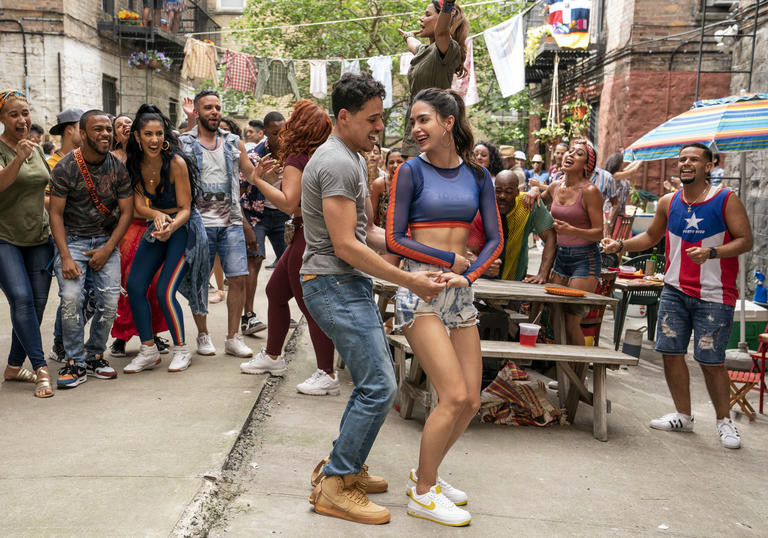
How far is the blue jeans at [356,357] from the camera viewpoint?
3178 millimetres

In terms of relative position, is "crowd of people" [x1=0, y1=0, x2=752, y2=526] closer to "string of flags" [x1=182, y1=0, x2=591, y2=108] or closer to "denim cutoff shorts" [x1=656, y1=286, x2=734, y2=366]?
"denim cutoff shorts" [x1=656, y1=286, x2=734, y2=366]

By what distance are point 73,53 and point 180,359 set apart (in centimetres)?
1374

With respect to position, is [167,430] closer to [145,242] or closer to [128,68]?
[145,242]

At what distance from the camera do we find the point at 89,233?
517 cm

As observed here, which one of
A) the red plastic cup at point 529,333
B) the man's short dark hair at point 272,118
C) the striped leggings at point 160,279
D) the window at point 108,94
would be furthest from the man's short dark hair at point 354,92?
the window at point 108,94

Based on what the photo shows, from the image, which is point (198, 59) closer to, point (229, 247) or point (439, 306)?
point (229, 247)

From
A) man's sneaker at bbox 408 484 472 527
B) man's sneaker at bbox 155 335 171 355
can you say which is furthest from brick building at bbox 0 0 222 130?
man's sneaker at bbox 408 484 472 527

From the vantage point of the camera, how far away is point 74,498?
10.6ft

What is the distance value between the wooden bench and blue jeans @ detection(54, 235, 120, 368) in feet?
6.84

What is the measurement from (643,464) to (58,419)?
3.62 meters

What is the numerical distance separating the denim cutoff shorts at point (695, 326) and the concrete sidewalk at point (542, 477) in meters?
0.62

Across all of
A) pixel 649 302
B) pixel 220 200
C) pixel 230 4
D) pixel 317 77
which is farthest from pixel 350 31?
pixel 220 200

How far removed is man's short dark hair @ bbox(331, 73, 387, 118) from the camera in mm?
3221

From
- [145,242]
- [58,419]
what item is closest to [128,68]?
[145,242]
